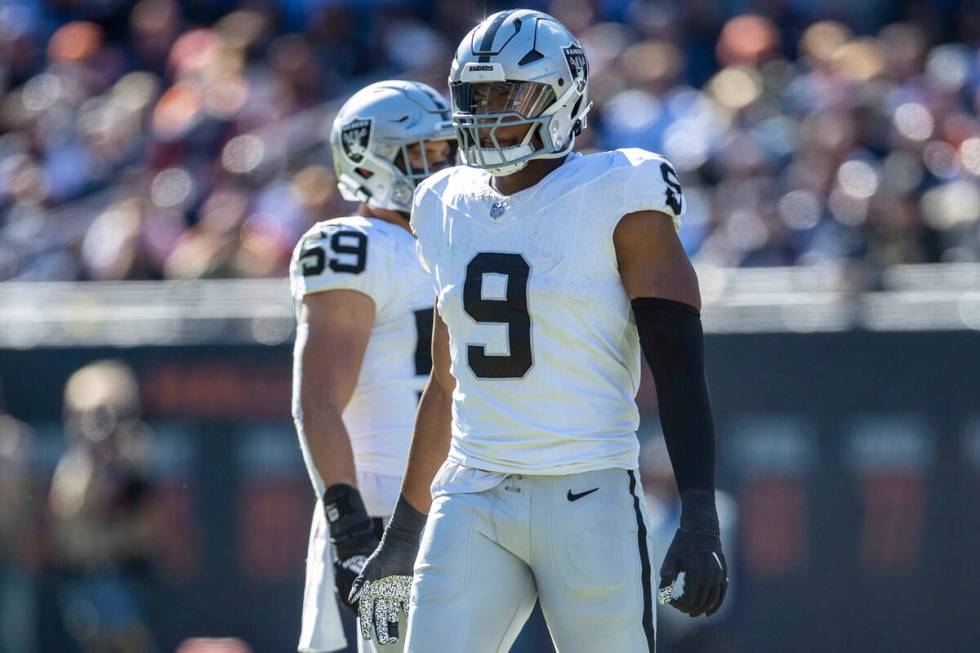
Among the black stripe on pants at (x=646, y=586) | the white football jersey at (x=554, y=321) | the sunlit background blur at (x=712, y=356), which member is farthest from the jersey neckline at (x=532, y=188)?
the sunlit background blur at (x=712, y=356)

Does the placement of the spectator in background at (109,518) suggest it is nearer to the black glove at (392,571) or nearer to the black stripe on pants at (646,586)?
the black glove at (392,571)

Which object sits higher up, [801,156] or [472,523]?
[472,523]

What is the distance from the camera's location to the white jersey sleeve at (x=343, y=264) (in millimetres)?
4086

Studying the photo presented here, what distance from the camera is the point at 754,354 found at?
6480 millimetres

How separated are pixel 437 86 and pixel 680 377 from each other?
6.17m

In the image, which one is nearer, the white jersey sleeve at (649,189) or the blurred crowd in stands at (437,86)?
the white jersey sleeve at (649,189)

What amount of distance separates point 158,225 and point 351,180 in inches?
173

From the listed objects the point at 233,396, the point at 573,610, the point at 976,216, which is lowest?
the point at 233,396

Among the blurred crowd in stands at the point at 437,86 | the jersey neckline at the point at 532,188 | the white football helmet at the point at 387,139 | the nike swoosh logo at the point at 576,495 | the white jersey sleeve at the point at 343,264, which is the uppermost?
the jersey neckline at the point at 532,188

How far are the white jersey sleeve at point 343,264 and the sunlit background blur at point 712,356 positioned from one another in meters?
2.49

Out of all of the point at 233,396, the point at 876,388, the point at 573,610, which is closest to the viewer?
the point at 573,610

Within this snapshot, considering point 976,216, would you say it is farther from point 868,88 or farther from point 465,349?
point 465,349

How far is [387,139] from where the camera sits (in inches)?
170

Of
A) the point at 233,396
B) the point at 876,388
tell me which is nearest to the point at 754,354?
the point at 876,388
